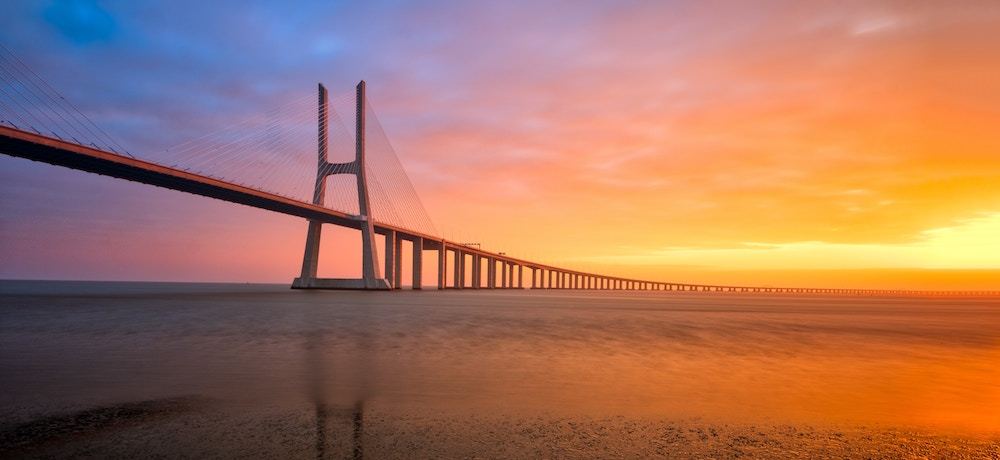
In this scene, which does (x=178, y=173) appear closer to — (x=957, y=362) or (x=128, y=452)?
(x=128, y=452)

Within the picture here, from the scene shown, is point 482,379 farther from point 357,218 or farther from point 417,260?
point 417,260

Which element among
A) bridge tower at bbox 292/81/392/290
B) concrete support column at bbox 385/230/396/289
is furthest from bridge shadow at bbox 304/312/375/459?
concrete support column at bbox 385/230/396/289

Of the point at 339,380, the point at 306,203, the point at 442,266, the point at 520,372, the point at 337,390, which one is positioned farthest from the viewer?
the point at 442,266

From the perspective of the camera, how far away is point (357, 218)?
6431 cm

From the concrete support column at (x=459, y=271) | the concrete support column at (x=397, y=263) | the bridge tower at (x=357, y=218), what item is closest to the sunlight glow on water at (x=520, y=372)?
the bridge tower at (x=357, y=218)

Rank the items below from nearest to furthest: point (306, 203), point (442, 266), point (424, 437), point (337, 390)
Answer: point (424, 437)
point (337, 390)
point (306, 203)
point (442, 266)

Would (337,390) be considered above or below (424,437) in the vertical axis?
below

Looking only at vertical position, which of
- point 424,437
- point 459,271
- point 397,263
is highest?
point 397,263

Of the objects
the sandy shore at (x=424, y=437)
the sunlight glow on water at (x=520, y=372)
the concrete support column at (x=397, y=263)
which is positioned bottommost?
the sunlight glow on water at (x=520, y=372)

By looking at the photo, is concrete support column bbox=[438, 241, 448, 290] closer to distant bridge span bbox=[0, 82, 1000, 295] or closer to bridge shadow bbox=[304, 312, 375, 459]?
distant bridge span bbox=[0, 82, 1000, 295]

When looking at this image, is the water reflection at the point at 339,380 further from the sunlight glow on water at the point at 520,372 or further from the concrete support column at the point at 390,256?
the concrete support column at the point at 390,256

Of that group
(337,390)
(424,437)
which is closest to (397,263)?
(337,390)

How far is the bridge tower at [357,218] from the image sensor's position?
6531 centimetres

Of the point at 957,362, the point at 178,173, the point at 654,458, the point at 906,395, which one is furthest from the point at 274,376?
the point at 178,173
